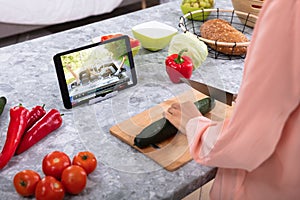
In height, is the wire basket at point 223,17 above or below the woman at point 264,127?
below

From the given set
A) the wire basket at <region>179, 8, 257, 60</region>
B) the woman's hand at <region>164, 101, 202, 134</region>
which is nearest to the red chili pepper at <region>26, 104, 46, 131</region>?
the woman's hand at <region>164, 101, 202, 134</region>

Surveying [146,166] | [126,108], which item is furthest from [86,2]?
[146,166]

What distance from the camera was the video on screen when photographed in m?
1.27

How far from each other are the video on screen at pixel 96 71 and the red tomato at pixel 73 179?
0.34m

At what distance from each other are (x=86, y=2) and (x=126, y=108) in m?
2.37

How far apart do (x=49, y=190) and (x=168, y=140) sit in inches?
13.9

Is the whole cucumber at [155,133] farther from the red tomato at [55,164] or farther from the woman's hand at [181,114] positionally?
the red tomato at [55,164]

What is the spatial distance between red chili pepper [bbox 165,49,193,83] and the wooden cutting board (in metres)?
0.08

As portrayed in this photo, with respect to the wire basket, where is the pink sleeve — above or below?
above

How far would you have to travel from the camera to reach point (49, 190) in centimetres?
96

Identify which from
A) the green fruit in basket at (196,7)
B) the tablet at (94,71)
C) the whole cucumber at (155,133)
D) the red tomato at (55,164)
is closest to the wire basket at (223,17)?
the green fruit in basket at (196,7)

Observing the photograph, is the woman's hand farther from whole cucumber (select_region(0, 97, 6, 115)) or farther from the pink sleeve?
whole cucumber (select_region(0, 97, 6, 115))

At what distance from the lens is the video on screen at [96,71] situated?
1269mm

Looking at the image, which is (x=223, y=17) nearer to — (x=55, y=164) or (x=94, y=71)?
(x=94, y=71)
